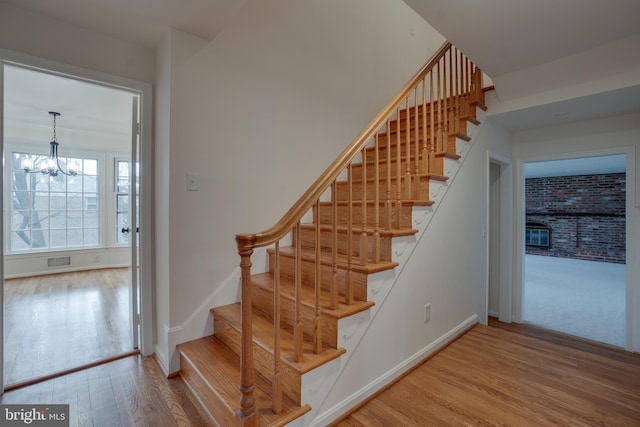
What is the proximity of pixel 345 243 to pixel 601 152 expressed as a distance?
276cm

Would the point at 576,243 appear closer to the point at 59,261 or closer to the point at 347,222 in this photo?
the point at 347,222

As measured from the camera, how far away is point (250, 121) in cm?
236

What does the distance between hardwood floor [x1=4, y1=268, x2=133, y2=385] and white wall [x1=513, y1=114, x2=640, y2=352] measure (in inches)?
168

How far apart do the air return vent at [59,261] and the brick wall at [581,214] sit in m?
11.6

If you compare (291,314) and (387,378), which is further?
(387,378)

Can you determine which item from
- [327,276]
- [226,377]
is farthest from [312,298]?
[226,377]

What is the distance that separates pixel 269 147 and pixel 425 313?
1876mm

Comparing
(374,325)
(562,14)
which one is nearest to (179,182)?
(374,325)

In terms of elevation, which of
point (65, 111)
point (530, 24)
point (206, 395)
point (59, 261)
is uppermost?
point (65, 111)

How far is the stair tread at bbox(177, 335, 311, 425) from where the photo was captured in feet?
4.64

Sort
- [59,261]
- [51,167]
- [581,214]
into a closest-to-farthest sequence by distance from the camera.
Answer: [51,167]
[59,261]
[581,214]

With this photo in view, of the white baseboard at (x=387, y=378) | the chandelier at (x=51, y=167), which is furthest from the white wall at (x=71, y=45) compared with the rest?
the chandelier at (x=51, y=167)

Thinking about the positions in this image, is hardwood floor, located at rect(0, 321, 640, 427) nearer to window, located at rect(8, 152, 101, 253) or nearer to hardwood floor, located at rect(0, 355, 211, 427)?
hardwood floor, located at rect(0, 355, 211, 427)

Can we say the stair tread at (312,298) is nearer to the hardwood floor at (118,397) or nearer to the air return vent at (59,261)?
the hardwood floor at (118,397)
